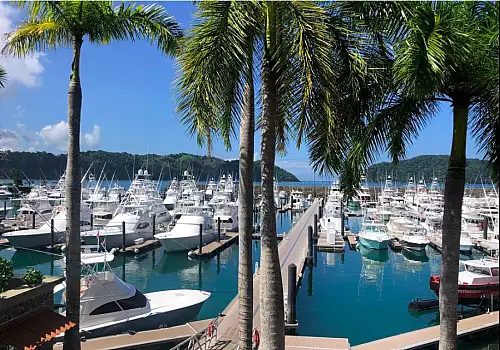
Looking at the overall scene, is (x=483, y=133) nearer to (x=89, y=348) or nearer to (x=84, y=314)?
(x=89, y=348)

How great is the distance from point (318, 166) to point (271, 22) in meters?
2.73

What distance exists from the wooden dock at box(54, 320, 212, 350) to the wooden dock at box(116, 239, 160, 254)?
24.1 meters

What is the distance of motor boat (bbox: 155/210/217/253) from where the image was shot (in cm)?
4138

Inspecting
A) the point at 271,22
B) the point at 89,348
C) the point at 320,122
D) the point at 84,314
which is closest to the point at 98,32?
the point at 271,22

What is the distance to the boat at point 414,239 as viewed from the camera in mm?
43875

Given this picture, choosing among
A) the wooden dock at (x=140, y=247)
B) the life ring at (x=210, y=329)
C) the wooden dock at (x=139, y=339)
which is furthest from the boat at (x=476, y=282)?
the wooden dock at (x=140, y=247)

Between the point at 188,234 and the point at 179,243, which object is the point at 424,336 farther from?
the point at 188,234

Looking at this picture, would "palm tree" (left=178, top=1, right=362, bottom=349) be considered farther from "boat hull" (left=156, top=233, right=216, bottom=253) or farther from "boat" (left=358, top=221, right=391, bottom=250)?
"boat" (left=358, top=221, right=391, bottom=250)

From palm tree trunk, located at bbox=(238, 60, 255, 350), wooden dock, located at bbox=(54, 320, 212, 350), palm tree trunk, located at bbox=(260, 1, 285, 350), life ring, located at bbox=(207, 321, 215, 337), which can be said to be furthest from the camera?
wooden dock, located at bbox=(54, 320, 212, 350)

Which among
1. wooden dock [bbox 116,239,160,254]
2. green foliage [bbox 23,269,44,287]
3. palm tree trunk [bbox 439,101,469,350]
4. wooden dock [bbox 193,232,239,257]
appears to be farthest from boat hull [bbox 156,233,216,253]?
palm tree trunk [bbox 439,101,469,350]

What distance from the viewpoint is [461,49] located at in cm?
605

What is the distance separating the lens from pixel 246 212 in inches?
309

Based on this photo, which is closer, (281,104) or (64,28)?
(281,104)

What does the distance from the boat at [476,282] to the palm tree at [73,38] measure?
23179 mm
